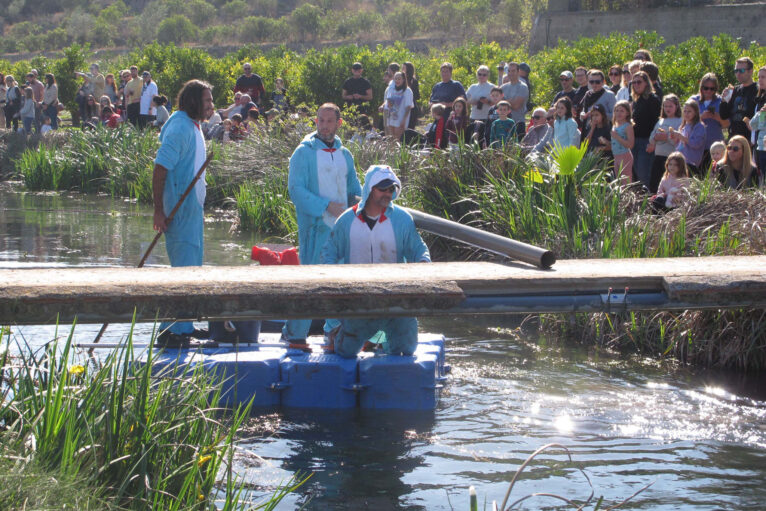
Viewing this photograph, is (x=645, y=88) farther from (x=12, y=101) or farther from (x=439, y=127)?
(x=12, y=101)

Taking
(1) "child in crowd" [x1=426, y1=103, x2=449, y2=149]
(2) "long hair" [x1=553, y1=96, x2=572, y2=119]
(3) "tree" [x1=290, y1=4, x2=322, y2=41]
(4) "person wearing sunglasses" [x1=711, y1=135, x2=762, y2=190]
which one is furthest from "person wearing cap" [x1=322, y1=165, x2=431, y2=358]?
(3) "tree" [x1=290, y1=4, x2=322, y2=41]

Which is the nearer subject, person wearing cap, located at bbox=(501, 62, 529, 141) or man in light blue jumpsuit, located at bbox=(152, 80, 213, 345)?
man in light blue jumpsuit, located at bbox=(152, 80, 213, 345)

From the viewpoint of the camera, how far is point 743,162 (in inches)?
407

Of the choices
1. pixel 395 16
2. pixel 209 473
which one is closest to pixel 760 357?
pixel 209 473

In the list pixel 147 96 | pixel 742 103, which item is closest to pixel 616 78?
pixel 742 103

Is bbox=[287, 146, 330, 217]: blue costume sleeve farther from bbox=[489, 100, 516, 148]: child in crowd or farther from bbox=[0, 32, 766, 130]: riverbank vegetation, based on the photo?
bbox=[0, 32, 766, 130]: riverbank vegetation

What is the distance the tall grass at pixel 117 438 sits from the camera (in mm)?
3795

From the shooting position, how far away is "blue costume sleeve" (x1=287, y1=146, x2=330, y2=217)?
25.4 feet

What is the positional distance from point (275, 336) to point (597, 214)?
11.8ft

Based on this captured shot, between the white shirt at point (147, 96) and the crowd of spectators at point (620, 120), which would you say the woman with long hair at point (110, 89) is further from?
the crowd of spectators at point (620, 120)

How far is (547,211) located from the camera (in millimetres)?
10352

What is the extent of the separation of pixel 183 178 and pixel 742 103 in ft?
23.2

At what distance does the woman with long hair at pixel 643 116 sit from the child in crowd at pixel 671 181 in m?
Result: 1.24

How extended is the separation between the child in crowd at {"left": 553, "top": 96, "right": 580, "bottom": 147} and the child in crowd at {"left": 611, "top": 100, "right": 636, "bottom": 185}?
2.02 ft
